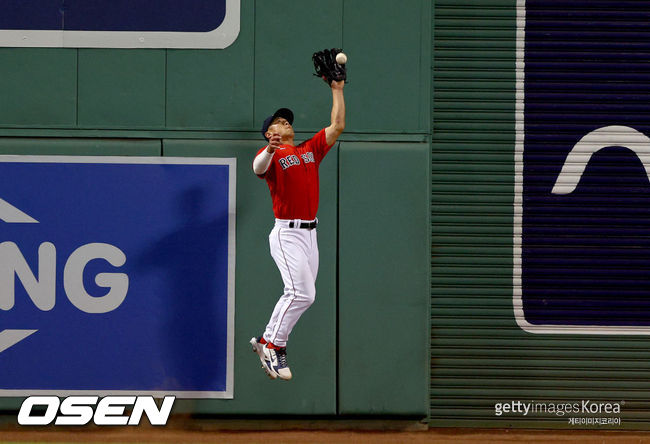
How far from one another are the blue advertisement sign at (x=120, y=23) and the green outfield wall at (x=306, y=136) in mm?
122

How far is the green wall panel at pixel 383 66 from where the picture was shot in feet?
27.6

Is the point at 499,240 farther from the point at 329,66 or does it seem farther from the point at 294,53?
the point at 294,53

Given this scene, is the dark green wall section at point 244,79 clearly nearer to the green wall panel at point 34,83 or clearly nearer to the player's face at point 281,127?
the green wall panel at point 34,83

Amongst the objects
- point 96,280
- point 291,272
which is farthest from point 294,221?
point 96,280

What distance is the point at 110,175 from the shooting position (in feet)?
27.5

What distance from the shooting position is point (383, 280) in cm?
836

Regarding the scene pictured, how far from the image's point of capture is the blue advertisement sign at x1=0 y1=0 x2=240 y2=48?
8.38 metres

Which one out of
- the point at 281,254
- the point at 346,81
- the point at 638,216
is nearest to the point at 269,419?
the point at 281,254

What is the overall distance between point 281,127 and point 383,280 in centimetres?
191

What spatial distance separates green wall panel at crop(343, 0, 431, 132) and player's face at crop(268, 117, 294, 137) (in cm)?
70

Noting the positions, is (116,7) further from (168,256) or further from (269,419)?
(269,419)

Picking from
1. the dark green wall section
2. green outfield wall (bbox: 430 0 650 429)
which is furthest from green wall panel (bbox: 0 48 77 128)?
green outfield wall (bbox: 430 0 650 429)
